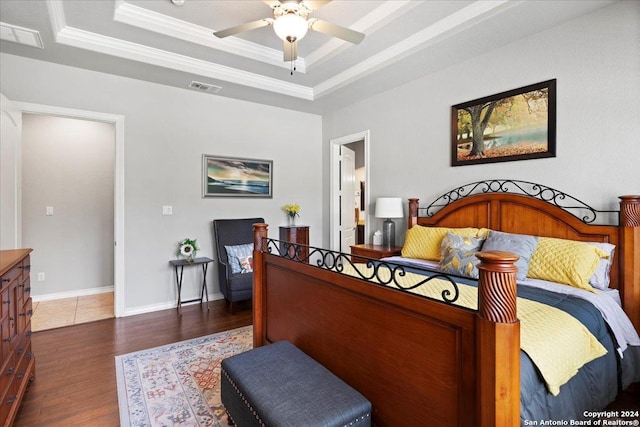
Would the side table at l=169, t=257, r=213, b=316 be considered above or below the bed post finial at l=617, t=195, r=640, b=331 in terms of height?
below

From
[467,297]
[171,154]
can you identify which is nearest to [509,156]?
[467,297]

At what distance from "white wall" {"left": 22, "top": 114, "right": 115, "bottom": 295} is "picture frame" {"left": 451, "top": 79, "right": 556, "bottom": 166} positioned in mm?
4826

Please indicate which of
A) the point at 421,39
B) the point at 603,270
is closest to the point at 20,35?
the point at 421,39

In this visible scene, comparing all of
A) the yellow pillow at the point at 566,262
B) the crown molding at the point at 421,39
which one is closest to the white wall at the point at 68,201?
the crown molding at the point at 421,39

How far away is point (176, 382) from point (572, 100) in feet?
12.6

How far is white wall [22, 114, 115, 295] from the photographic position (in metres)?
4.28

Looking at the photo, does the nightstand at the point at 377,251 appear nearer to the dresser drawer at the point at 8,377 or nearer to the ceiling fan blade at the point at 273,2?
the ceiling fan blade at the point at 273,2

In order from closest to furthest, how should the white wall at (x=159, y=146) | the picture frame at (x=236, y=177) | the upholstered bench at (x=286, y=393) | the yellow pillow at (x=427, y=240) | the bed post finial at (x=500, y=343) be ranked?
the bed post finial at (x=500, y=343) → the upholstered bench at (x=286, y=393) → the yellow pillow at (x=427, y=240) → the white wall at (x=159, y=146) → the picture frame at (x=236, y=177)

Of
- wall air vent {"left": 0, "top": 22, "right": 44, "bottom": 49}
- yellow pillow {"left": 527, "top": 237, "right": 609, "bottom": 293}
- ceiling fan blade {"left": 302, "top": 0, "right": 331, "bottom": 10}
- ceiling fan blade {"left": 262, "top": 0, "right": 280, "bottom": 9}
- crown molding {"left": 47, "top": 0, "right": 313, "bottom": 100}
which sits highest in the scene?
crown molding {"left": 47, "top": 0, "right": 313, "bottom": 100}

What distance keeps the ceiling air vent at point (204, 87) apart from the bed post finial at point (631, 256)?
4216 millimetres

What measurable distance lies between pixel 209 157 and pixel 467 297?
146 inches

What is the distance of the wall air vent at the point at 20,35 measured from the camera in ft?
8.92

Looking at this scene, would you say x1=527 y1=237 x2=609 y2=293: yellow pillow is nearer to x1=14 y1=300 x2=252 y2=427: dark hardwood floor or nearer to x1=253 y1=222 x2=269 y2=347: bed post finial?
x1=253 y1=222 x2=269 y2=347: bed post finial

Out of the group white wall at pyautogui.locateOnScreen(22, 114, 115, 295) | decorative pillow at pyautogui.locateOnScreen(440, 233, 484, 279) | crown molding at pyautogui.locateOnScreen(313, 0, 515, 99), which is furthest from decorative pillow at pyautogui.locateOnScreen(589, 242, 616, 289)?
white wall at pyautogui.locateOnScreen(22, 114, 115, 295)
